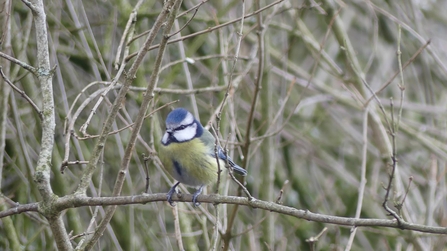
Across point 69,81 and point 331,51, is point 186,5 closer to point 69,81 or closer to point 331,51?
point 69,81

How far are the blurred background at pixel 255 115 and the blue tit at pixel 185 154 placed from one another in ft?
0.45

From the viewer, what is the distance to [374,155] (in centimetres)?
602

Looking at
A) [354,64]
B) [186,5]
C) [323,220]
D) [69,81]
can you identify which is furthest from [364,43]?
[323,220]

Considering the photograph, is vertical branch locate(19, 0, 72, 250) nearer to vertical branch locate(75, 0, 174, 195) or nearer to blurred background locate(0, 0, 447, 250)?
vertical branch locate(75, 0, 174, 195)

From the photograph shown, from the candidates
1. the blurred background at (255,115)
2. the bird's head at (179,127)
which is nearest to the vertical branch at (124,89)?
the blurred background at (255,115)

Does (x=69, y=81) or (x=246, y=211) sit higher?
(x=69, y=81)

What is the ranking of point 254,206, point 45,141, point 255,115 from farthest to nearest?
point 255,115 < point 45,141 < point 254,206

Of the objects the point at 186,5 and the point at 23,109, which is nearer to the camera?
the point at 23,109

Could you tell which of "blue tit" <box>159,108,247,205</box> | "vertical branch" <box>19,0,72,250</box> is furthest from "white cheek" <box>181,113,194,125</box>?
"vertical branch" <box>19,0,72,250</box>

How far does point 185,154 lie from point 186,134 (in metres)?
0.13

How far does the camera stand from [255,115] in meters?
5.40

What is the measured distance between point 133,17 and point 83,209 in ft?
7.56

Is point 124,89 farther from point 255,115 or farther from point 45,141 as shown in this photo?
point 255,115

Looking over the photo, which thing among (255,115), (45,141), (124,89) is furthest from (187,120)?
(255,115)
